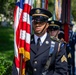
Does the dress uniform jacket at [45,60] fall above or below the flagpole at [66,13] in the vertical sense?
below

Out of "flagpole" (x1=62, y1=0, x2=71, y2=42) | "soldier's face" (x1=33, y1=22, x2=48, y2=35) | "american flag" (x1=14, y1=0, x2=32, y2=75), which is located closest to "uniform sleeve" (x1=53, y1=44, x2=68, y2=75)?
"soldier's face" (x1=33, y1=22, x2=48, y2=35)

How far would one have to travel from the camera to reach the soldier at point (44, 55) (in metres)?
4.23

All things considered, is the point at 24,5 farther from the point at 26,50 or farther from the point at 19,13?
the point at 26,50

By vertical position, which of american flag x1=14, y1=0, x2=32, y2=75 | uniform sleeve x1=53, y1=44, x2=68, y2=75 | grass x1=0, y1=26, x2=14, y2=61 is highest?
american flag x1=14, y1=0, x2=32, y2=75

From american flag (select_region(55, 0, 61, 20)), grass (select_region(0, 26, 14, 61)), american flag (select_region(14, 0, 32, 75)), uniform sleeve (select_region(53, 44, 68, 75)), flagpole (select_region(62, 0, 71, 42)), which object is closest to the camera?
uniform sleeve (select_region(53, 44, 68, 75))

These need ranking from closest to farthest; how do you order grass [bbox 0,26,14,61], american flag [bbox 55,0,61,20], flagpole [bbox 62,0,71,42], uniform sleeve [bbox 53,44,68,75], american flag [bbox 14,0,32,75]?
uniform sleeve [bbox 53,44,68,75] < american flag [bbox 14,0,32,75] < flagpole [bbox 62,0,71,42] < american flag [bbox 55,0,61,20] < grass [bbox 0,26,14,61]

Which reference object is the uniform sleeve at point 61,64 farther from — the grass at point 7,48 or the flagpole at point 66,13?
the grass at point 7,48

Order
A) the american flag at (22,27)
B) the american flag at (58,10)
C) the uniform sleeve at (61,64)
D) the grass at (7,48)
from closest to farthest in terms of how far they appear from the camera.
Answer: the uniform sleeve at (61,64)
the american flag at (22,27)
the american flag at (58,10)
the grass at (7,48)

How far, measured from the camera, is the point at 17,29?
4668mm

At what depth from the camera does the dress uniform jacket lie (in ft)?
13.9

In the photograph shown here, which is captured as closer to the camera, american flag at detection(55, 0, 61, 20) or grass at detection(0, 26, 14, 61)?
american flag at detection(55, 0, 61, 20)

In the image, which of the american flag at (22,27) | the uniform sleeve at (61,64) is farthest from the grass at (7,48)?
the uniform sleeve at (61,64)

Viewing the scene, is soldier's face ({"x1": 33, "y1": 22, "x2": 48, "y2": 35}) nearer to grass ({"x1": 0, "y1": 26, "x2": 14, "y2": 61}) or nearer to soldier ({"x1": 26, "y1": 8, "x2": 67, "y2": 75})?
soldier ({"x1": 26, "y1": 8, "x2": 67, "y2": 75})

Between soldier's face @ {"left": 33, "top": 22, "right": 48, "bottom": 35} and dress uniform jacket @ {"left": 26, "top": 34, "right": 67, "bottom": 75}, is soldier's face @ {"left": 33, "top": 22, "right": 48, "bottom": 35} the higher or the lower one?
the higher one
